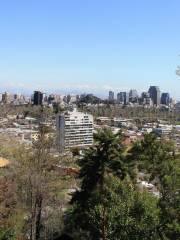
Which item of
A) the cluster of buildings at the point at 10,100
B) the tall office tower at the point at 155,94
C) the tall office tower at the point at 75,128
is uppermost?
the tall office tower at the point at 155,94

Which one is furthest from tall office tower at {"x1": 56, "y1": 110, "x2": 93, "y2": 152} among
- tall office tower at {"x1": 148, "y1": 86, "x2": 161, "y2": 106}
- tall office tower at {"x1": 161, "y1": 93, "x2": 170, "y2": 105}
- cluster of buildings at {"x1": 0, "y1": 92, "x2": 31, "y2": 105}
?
tall office tower at {"x1": 161, "y1": 93, "x2": 170, "y2": 105}

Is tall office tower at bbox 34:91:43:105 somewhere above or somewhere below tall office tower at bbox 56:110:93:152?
above

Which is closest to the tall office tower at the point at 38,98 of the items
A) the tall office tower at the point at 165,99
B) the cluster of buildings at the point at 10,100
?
the cluster of buildings at the point at 10,100

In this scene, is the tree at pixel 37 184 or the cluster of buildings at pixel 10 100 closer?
the tree at pixel 37 184

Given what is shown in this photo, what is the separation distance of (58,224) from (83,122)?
52382mm

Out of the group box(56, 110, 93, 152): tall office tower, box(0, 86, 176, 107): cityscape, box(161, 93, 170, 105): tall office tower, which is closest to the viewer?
box(56, 110, 93, 152): tall office tower

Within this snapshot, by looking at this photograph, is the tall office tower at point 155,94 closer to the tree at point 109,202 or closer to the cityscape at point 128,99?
the cityscape at point 128,99

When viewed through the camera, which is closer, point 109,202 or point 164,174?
point 109,202

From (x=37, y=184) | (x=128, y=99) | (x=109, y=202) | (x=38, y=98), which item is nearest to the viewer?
(x=109, y=202)

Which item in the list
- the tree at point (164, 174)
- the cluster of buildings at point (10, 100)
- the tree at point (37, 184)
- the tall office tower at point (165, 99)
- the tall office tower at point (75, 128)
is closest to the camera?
the tree at point (164, 174)

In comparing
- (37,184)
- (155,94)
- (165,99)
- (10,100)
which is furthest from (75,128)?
(165,99)

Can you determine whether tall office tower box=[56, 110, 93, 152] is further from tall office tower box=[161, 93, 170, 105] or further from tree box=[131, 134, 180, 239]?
tall office tower box=[161, 93, 170, 105]

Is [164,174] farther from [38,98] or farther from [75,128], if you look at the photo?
[38,98]

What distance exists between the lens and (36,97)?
122312mm
